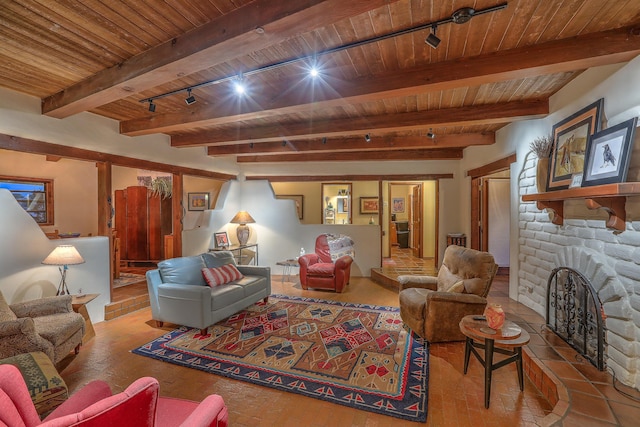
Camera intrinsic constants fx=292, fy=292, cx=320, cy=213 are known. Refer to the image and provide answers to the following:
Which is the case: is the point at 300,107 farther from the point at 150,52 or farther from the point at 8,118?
the point at 8,118

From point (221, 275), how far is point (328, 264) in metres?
2.04

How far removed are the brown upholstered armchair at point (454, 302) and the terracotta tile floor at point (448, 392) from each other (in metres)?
0.22

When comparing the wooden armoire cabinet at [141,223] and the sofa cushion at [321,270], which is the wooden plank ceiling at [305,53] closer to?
the sofa cushion at [321,270]

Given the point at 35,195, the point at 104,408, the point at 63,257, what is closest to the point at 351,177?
the point at 63,257

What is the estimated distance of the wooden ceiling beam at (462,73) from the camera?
6.81 feet

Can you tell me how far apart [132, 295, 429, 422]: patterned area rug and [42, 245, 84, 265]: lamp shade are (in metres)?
1.22

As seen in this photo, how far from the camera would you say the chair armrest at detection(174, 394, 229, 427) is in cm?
125

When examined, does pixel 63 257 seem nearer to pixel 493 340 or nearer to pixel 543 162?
pixel 493 340

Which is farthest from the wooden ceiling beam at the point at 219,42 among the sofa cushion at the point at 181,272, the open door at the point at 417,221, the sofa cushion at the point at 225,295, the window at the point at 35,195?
the open door at the point at 417,221

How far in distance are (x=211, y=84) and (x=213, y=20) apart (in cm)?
99

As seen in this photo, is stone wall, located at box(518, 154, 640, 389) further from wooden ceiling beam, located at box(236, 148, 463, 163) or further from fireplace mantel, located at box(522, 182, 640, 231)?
wooden ceiling beam, located at box(236, 148, 463, 163)

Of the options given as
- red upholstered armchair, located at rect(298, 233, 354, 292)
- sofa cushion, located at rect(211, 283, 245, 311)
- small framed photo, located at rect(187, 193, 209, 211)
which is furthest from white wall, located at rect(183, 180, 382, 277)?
sofa cushion, located at rect(211, 283, 245, 311)

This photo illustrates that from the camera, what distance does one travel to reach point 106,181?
4035mm

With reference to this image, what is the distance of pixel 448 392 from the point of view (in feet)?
7.77
